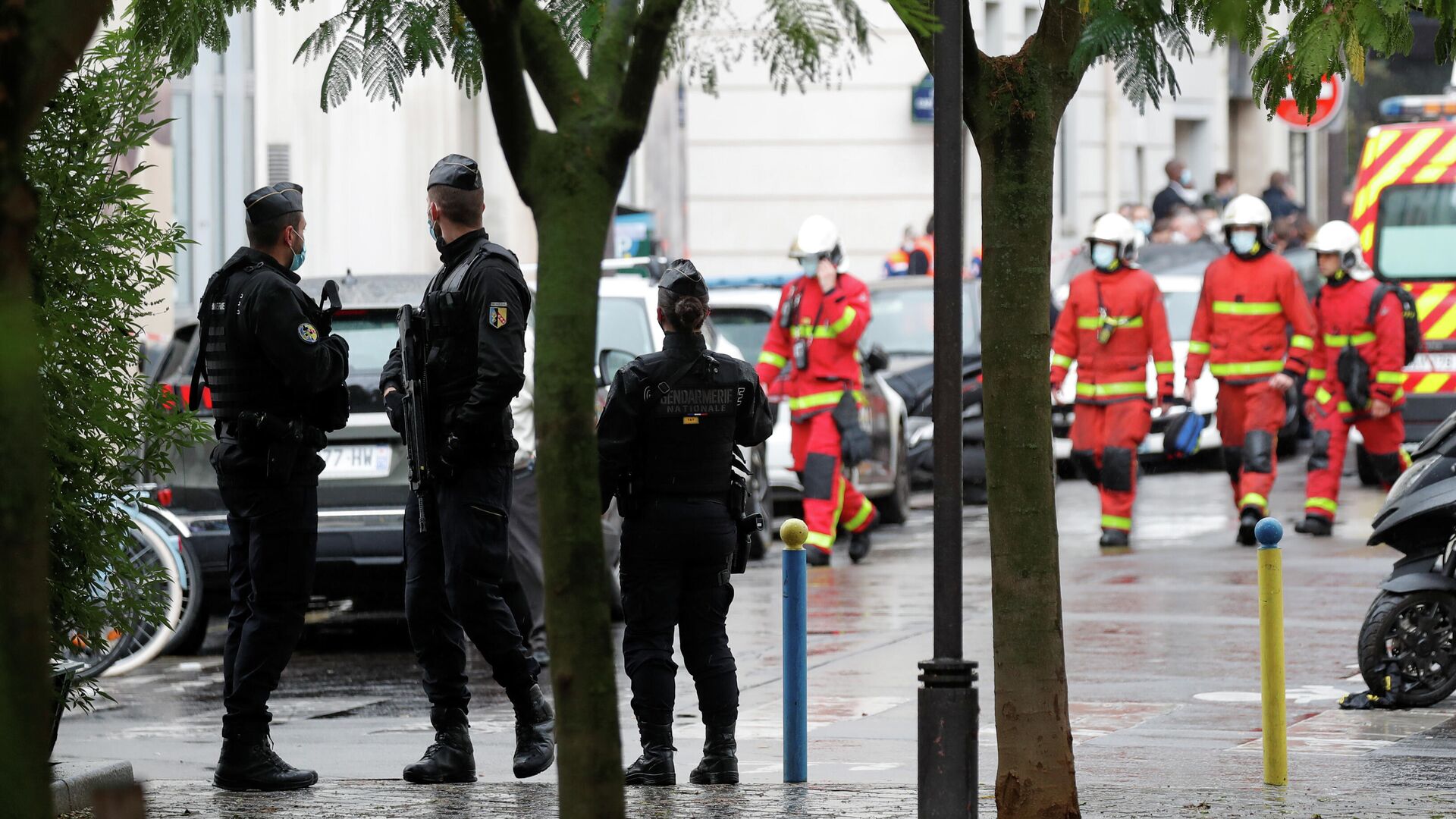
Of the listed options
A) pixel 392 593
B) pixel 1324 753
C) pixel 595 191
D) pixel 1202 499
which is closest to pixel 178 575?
pixel 392 593

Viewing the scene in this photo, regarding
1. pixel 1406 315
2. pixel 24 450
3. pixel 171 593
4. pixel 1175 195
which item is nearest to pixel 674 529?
pixel 171 593

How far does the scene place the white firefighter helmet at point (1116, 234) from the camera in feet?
48.3

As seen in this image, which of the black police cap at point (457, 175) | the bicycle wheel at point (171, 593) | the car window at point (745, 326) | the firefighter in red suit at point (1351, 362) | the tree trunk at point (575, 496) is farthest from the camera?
the car window at point (745, 326)

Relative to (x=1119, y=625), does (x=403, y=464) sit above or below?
above

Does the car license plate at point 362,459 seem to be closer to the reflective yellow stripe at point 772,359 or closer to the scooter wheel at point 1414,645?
the reflective yellow stripe at point 772,359

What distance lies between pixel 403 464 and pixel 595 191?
599cm

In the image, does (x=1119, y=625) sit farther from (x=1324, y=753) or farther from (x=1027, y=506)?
(x=1027, y=506)

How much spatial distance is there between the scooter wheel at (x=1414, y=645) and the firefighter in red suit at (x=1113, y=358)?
19.2 feet

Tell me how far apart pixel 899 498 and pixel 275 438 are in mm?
9913

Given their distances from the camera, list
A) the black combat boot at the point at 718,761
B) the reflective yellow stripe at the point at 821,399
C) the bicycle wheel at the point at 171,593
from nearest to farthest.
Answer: the black combat boot at the point at 718,761, the bicycle wheel at the point at 171,593, the reflective yellow stripe at the point at 821,399

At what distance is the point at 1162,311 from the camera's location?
15.0 meters

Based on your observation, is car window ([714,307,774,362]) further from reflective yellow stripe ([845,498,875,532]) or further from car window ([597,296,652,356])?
car window ([597,296,652,356])

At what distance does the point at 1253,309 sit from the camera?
48.7 ft

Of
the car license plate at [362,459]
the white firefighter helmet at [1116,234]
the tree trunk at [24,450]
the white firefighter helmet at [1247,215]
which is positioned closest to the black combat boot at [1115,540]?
the white firefighter helmet at [1116,234]
